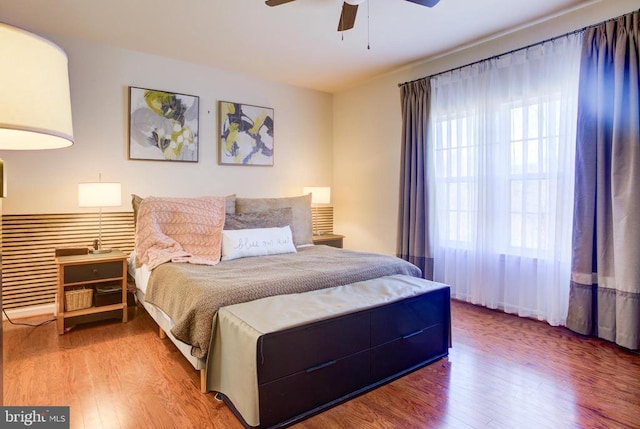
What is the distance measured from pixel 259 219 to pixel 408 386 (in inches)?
80.3

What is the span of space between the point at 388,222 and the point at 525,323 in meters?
1.81

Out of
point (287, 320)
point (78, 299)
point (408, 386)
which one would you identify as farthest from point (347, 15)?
point (78, 299)

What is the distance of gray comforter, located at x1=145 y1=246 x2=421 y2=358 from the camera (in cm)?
203

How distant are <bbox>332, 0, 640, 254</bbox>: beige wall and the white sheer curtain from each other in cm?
47

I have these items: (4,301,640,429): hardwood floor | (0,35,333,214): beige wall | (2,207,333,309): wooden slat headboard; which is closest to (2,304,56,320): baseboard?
(2,207,333,309): wooden slat headboard

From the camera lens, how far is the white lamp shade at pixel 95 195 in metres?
3.07

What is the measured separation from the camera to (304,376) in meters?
1.81

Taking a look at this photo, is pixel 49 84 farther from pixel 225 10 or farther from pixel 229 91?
pixel 229 91

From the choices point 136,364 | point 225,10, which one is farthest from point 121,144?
point 136,364

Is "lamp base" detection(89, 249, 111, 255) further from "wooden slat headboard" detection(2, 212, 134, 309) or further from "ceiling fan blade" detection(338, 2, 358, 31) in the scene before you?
"ceiling fan blade" detection(338, 2, 358, 31)

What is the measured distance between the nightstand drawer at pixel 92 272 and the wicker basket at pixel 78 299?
0.11m

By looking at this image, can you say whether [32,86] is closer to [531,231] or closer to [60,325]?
[60,325]

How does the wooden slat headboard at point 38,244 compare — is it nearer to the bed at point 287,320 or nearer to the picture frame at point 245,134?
the bed at point 287,320

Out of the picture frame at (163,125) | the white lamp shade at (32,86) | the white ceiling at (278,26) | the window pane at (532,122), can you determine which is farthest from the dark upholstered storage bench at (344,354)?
the picture frame at (163,125)
